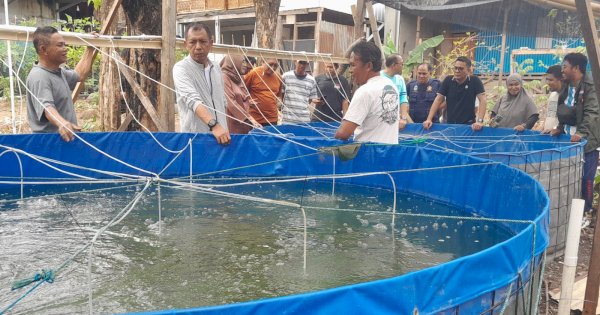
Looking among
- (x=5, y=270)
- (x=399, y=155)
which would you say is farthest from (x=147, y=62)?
(x=5, y=270)

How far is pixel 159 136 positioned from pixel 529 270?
3650mm

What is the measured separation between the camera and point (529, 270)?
7.01ft

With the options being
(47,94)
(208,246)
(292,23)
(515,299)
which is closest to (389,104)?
(208,246)

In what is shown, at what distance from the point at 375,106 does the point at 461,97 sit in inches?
115

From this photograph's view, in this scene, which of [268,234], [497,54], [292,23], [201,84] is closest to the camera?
[268,234]

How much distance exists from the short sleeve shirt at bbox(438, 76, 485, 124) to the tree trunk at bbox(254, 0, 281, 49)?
3251 millimetres

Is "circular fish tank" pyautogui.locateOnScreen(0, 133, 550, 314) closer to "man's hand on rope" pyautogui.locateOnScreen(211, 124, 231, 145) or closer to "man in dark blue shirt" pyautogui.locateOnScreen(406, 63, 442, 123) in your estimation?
"man's hand on rope" pyautogui.locateOnScreen(211, 124, 231, 145)

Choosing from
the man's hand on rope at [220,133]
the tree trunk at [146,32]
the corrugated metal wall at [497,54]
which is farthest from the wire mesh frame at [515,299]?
the corrugated metal wall at [497,54]

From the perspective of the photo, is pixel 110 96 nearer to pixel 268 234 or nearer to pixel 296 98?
pixel 296 98

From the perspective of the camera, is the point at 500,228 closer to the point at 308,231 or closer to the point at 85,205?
the point at 308,231

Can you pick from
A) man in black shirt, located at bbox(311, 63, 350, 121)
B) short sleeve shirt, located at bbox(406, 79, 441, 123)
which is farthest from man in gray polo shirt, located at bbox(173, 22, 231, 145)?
short sleeve shirt, located at bbox(406, 79, 441, 123)

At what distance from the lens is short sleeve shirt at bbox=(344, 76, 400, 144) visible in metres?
3.64

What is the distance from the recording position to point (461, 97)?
20.5ft

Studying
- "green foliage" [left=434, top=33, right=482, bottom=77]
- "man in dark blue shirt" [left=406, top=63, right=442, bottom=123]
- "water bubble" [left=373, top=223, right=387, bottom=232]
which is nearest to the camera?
"water bubble" [left=373, top=223, right=387, bottom=232]
